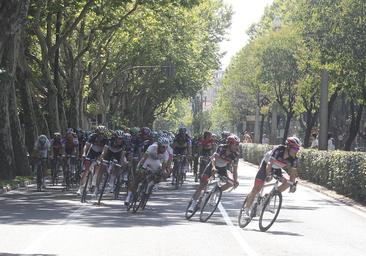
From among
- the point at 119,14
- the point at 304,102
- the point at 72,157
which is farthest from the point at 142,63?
the point at 72,157

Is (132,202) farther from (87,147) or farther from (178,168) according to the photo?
(178,168)

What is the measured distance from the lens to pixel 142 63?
55.1 metres


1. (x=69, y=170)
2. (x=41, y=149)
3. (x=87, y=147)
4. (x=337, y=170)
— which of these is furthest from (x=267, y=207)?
(x=41, y=149)

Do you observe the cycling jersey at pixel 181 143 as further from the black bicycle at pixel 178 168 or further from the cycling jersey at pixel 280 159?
the cycling jersey at pixel 280 159

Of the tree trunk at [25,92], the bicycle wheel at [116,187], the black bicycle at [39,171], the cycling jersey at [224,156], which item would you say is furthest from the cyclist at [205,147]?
the cycling jersey at [224,156]

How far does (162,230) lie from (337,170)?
1144cm

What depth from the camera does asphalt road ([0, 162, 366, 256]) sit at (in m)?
10.9

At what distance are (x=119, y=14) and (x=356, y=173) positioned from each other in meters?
17.1

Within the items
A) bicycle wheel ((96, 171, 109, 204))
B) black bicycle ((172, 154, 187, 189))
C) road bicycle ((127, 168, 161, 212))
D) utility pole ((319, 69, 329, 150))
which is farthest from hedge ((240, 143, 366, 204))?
bicycle wheel ((96, 171, 109, 204))

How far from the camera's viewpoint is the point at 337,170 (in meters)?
23.5

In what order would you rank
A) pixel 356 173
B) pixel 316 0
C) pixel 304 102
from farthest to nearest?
pixel 304 102, pixel 316 0, pixel 356 173

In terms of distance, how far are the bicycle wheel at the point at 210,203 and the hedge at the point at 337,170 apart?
19.9 feet

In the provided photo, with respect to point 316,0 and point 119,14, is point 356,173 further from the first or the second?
point 119,14

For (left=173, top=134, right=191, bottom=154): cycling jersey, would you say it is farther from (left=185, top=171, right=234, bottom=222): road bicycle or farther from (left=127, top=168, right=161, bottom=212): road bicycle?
(left=185, top=171, right=234, bottom=222): road bicycle
